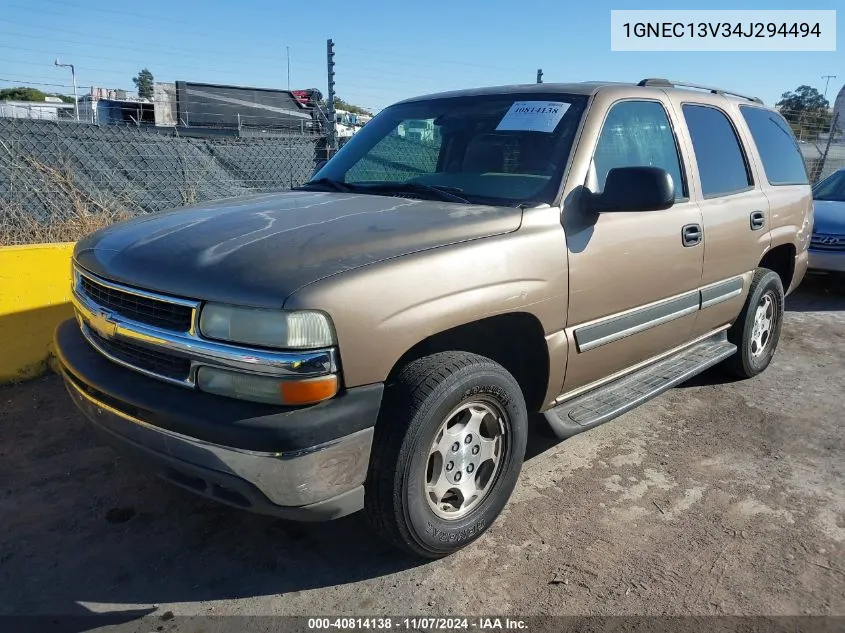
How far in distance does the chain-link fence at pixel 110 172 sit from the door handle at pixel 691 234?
12.6 feet

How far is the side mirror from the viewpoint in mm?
2852

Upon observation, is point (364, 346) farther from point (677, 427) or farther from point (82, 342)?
point (677, 427)

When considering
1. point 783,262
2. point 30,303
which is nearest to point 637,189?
point 783,262

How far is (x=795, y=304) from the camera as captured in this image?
24.6 ft

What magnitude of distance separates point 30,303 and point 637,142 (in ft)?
13.0

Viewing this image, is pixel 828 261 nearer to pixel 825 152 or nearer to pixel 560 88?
pixel 560 88

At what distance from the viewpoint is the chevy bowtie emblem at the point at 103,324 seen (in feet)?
8.24

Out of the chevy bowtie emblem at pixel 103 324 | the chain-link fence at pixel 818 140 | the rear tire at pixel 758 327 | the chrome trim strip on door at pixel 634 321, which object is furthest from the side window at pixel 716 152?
the chain-link fence at pixel 818 140

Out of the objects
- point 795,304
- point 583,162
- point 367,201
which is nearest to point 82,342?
point 367,201

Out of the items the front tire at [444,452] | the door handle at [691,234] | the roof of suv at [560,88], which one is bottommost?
the front tire at [444,452]

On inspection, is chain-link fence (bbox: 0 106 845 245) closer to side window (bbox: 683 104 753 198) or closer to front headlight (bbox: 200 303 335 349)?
side window (bbox: 683 104 753 198)

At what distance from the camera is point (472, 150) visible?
3404 millimetres

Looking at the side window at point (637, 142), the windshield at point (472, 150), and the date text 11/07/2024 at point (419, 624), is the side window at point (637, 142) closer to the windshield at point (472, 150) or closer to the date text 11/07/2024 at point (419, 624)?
the windshield at point (472, 150)

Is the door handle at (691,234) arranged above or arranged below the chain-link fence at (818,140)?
below
